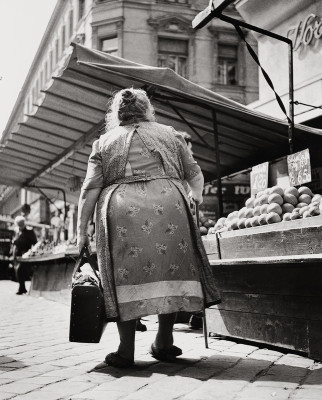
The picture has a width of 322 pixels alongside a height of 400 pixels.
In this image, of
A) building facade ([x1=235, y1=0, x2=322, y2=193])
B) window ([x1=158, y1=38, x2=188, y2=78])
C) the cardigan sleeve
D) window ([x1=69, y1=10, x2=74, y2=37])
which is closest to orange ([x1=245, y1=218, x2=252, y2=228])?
the cardigan sleeve

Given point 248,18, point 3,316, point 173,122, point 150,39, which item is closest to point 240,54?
point 150,39

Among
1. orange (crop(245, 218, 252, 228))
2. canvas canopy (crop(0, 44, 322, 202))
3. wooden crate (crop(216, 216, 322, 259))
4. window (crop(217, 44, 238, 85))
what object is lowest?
wooden crate (crop(216, 216, 322, 259))

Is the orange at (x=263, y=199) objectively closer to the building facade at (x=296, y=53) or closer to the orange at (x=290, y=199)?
the orange at (x=290, y=199)

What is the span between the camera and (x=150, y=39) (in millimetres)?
26484

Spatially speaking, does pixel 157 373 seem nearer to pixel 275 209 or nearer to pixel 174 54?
pixel 275 209

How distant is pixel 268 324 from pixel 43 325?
3157 mm

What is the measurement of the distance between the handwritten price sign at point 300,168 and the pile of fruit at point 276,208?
44 centimetres

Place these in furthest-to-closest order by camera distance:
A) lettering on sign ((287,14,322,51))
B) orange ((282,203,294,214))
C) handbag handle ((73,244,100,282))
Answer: lettering on sign ((287,14,322,51))
orange ((282,203,294,214))
handbag handle ((73,244,100,282))

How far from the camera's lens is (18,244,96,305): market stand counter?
9.56 meters

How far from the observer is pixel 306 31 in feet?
34.1

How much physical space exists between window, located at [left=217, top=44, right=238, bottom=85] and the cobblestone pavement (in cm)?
2304

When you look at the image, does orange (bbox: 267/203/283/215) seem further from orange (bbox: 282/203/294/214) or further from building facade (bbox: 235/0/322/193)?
building facade (bbox: 235/0/322/193)

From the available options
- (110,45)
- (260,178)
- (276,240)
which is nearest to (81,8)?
(110,45)

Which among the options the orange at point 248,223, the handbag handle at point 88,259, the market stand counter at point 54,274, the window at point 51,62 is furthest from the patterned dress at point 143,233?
the window at point 51,62
